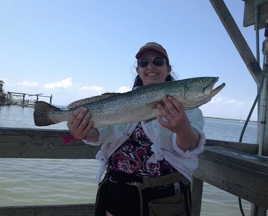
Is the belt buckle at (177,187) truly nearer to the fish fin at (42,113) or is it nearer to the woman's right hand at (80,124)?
the woman's right hand at (80,124)

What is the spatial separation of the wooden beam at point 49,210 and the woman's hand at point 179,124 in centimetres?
186

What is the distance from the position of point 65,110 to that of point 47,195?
19.1 feet

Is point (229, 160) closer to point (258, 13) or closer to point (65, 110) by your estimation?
point (65, 110)

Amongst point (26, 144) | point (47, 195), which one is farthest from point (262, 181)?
point (47, 195)

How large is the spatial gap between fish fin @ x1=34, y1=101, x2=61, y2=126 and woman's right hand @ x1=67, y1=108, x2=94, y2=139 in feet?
1.10

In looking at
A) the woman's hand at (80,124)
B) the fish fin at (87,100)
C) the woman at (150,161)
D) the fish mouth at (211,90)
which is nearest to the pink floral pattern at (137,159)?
the woman at (150,161)

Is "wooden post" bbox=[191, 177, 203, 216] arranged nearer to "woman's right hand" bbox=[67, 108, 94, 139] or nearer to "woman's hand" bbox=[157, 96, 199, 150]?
"woman's hand" bbox=[157, 96, 199, 150]

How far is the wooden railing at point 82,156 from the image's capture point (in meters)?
2.46

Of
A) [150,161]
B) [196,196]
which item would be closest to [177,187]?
[150,161]

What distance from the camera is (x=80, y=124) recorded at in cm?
261

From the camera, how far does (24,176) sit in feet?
30.1

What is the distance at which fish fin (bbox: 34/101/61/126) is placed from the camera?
279 cm

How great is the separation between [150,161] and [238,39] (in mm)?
3470

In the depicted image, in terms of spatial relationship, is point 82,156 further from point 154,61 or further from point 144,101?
point 154,61
